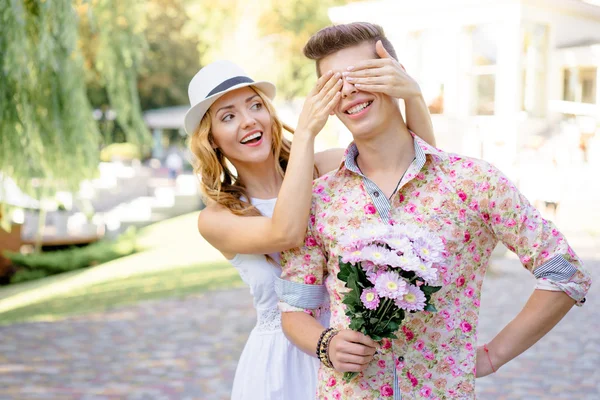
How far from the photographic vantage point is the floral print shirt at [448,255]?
2098mm

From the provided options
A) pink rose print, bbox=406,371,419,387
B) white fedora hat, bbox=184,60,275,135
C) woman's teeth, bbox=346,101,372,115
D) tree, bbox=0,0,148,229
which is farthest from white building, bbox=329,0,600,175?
pink rose print, bbox=406,371,419,387

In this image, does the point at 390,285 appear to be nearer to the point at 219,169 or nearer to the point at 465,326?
the point at 465,326

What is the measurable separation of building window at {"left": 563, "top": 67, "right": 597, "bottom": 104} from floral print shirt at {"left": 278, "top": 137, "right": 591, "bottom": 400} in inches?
657

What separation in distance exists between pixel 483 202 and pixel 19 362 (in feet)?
23.6

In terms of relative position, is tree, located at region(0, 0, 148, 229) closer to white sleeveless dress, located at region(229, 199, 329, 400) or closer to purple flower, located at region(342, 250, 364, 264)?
white sleeveless dress, located at region(229, 199, 329, 400)

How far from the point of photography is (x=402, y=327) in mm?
2203

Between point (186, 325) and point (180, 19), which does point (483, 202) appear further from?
point (180, 19)

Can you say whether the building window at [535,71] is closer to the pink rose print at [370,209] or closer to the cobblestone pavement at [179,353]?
the cobblestone pavement at [179,353]

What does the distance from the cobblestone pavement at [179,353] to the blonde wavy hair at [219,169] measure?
414cm

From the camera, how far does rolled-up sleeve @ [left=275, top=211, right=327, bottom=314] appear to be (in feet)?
7.60

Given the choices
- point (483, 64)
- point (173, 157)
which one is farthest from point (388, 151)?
point (173, 157)

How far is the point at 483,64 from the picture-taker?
1703cm

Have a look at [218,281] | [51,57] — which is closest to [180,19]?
[218,281]

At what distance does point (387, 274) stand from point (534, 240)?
1.65ft
